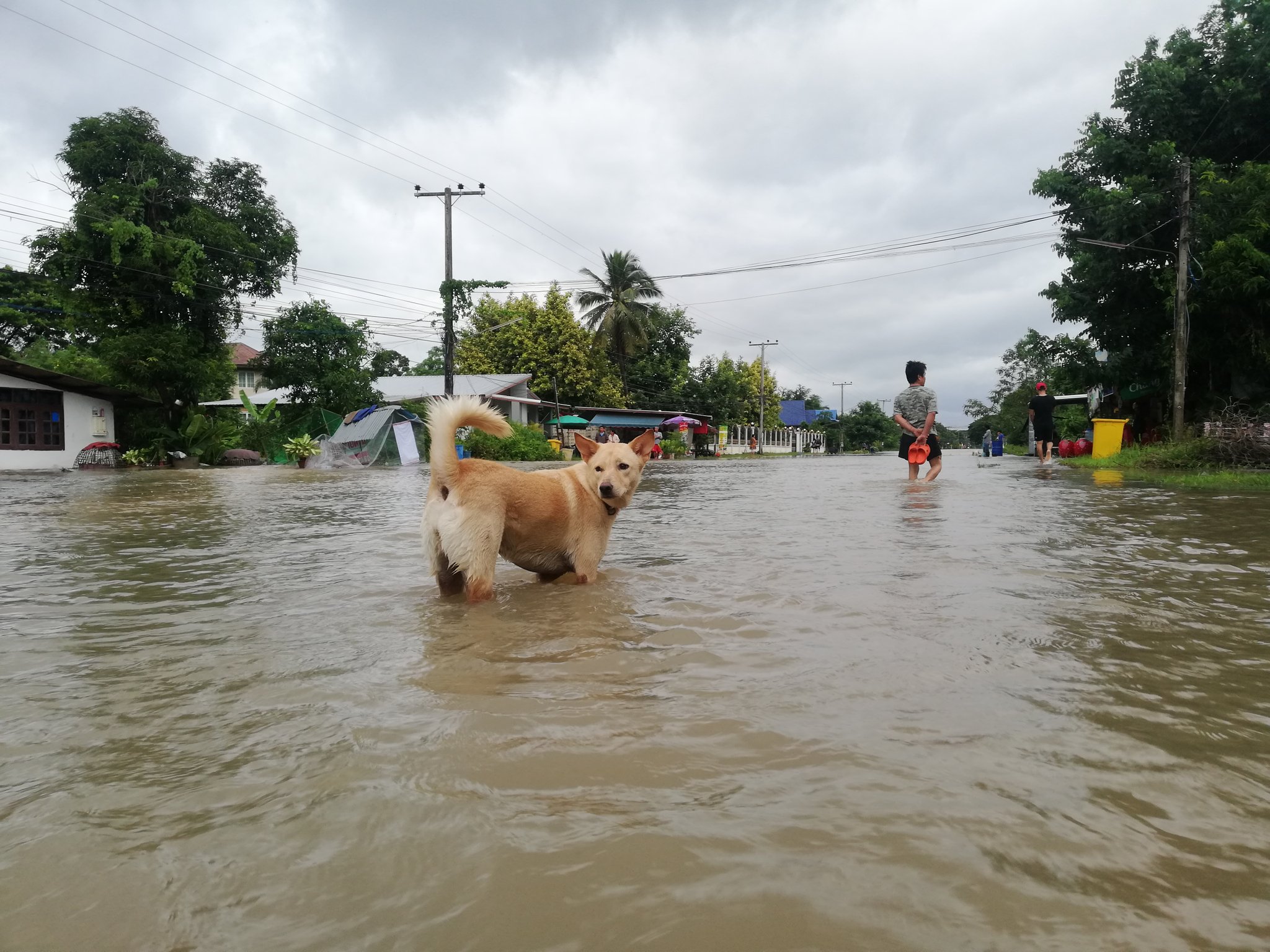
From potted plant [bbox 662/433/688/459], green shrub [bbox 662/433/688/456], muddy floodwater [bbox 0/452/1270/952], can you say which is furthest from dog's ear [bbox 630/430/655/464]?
green shrub [bbox 662/433/688/456]

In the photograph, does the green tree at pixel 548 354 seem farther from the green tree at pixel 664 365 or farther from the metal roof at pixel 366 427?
the metal roof at pixel 366 427

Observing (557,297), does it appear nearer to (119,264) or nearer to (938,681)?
(119,264)

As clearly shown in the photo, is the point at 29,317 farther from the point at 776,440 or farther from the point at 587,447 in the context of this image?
the point at 776,440

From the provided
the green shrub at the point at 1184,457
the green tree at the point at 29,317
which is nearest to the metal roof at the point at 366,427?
the green tree at the point at 29,317

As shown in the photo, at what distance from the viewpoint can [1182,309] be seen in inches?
696

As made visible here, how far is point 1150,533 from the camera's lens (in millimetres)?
6395

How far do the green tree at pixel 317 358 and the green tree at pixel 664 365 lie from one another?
2467cm

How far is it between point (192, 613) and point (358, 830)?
9.40 ft

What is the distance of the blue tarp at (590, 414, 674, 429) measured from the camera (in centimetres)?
4691

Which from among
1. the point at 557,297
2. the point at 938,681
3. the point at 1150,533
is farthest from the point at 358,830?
the point at 557,297

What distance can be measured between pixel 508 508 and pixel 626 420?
4396 centimetres

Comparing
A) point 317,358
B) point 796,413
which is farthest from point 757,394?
point 317,358

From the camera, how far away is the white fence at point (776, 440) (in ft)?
223

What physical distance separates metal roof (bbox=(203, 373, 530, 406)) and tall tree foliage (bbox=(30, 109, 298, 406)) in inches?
461
